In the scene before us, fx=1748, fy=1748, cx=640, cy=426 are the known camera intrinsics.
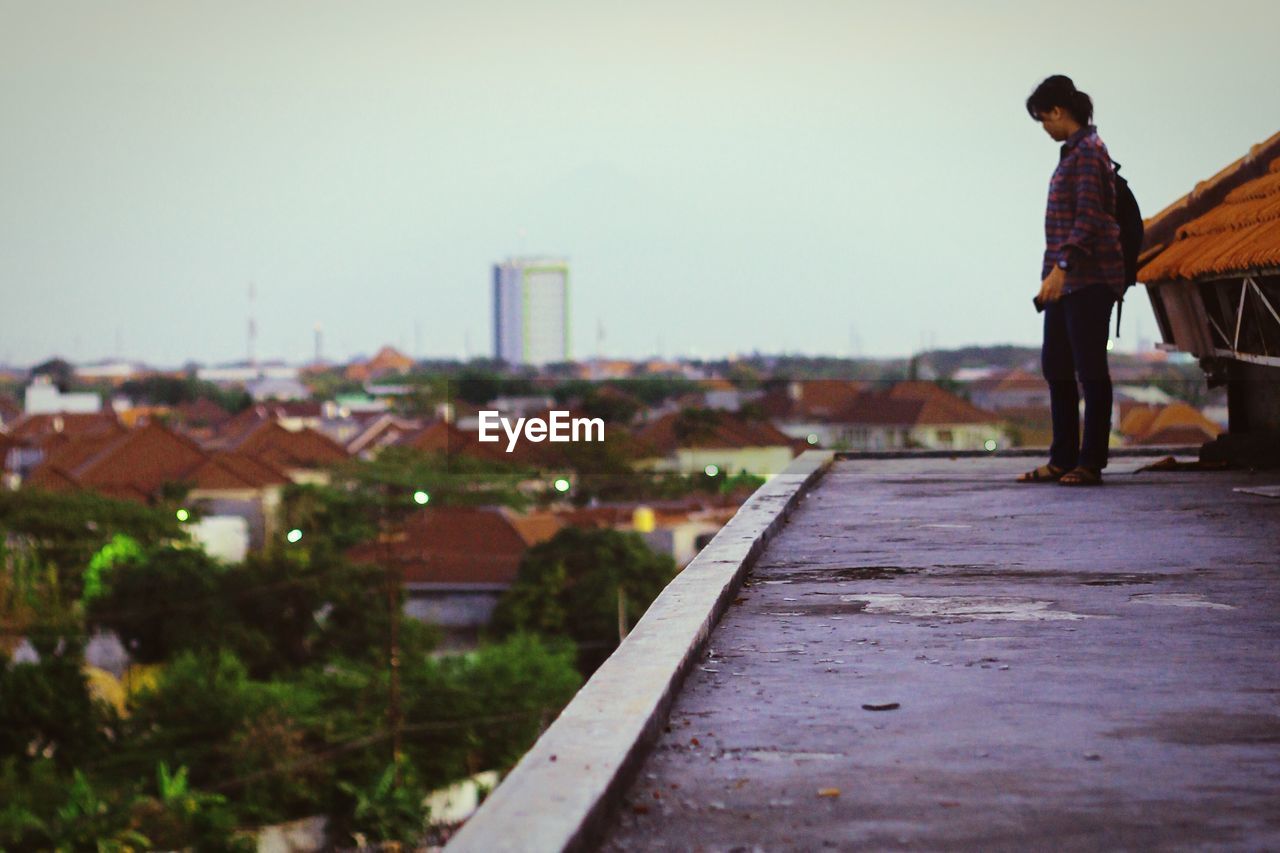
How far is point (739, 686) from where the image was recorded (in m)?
3.13

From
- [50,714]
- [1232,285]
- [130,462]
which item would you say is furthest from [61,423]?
[1232,285]

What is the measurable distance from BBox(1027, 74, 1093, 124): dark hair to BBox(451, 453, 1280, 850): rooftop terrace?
2039 millimetres

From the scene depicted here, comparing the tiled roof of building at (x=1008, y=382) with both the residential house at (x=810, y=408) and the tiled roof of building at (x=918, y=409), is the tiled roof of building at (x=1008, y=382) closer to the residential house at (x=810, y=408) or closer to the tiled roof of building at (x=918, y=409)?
the tiled roof of building at (x=918, y=409)

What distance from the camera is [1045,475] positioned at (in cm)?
752

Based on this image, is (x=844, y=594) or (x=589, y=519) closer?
(x=844, y=594)

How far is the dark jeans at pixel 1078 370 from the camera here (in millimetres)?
6699

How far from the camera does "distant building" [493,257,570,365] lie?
396ft

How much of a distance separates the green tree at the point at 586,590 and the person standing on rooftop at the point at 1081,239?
→ 43336mm

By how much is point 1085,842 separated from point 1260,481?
5570mm

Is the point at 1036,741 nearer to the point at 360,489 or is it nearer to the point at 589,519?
the point at 589,519

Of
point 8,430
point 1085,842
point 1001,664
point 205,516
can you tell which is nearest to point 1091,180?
point 1001,664

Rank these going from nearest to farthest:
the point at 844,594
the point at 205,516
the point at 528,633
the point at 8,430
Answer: the point at 844,594 → the point at 528,633 → the point at 205,516 → the point at 8,430

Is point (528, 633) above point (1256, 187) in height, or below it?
below

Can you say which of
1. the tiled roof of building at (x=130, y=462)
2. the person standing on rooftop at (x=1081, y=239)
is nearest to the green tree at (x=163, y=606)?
the tiled roof of building at (x=130, y=462)
